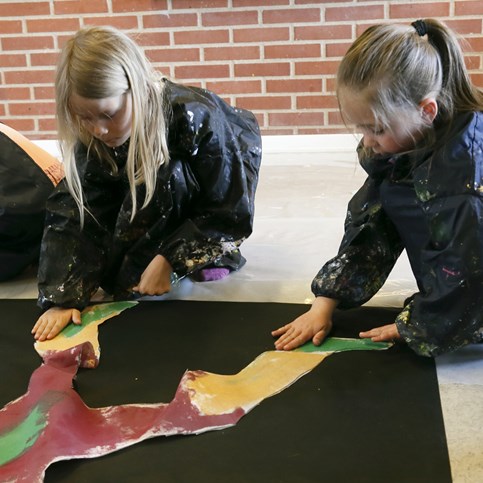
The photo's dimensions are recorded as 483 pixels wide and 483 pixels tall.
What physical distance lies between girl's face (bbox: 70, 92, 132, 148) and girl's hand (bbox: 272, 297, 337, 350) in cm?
53

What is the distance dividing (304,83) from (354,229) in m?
1.59

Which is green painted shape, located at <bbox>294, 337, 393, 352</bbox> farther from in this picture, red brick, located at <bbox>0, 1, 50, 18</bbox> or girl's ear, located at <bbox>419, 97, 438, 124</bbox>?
red brick, located at <bbox>0, 1, 50, 18</bbox>

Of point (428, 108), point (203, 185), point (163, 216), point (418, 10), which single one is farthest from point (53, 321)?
point (418, 10)

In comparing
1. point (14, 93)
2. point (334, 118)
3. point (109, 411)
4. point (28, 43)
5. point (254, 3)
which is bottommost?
point (109, 411)

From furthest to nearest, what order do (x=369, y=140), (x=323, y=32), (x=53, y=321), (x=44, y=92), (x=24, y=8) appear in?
(x=44, y=92)
(x=24, y=8)
(x=323, y=32)
(x=53, y=321)
(x=369, y=140)

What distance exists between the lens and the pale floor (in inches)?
Result: 44.8

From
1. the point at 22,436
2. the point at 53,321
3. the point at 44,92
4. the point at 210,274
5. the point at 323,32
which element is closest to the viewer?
the point at 22,436

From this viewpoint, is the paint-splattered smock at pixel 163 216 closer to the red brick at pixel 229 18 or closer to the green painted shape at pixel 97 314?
the green painted shape at pixel 97 314

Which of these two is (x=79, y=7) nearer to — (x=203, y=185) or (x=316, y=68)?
(x=316, y=68)

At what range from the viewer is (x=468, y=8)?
2.74m

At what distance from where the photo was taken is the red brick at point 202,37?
9.49ft

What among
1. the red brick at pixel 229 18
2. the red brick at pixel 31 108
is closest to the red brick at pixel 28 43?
the red brick at pixel 31 108

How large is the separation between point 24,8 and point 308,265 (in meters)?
1.86

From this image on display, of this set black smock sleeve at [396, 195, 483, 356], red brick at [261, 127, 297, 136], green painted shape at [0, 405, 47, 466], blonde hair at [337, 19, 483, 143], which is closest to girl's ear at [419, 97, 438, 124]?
blonde hair at [337, 19, 483, 143]
